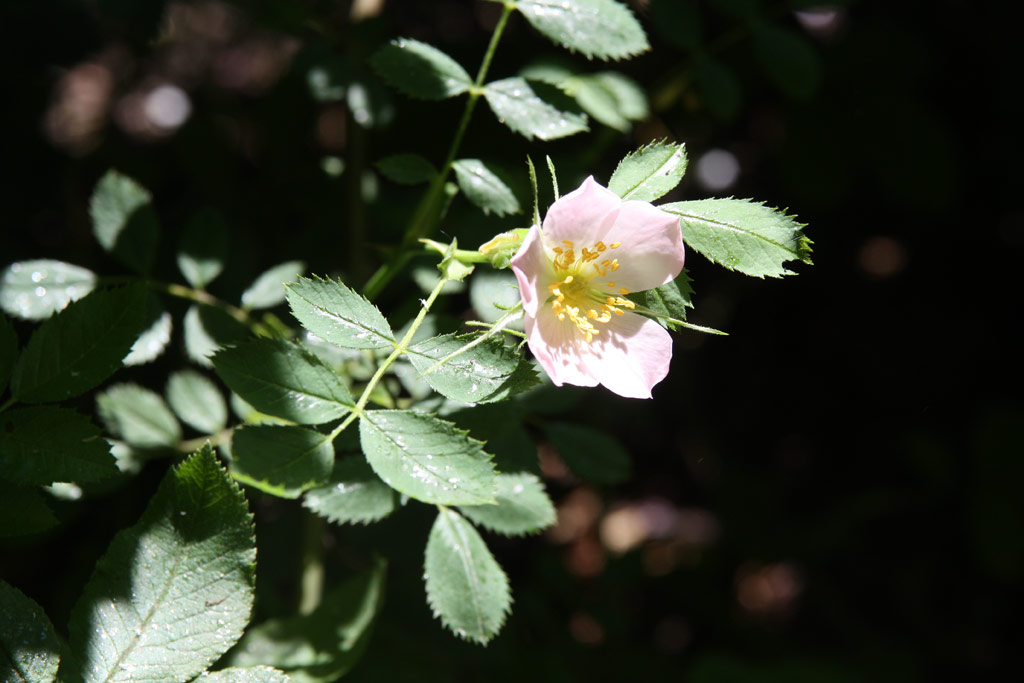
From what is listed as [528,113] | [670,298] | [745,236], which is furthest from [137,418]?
[745,236]

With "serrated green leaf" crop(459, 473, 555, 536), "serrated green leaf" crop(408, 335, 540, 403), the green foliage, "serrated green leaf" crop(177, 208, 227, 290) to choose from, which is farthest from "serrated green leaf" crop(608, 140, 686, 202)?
"serrated green leaf" crop(177, 208, 227, 290)

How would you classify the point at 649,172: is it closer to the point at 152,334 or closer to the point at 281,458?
the point at 281,458

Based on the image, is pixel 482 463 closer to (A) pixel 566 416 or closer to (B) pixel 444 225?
(B) pixel 444 225

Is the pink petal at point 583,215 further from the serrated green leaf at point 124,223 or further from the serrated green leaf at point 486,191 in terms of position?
the serrated green leaf at point 124,223

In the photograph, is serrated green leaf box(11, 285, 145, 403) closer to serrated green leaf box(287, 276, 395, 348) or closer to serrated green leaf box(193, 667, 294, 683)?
serrated green leaf box(287, 276, 395, 348)

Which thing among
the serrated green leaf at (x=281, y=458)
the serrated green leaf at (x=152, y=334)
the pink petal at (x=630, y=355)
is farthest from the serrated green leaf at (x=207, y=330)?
the pink petal at (x=630, y=355)

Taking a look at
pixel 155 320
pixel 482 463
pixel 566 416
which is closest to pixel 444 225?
pixel 155 320
